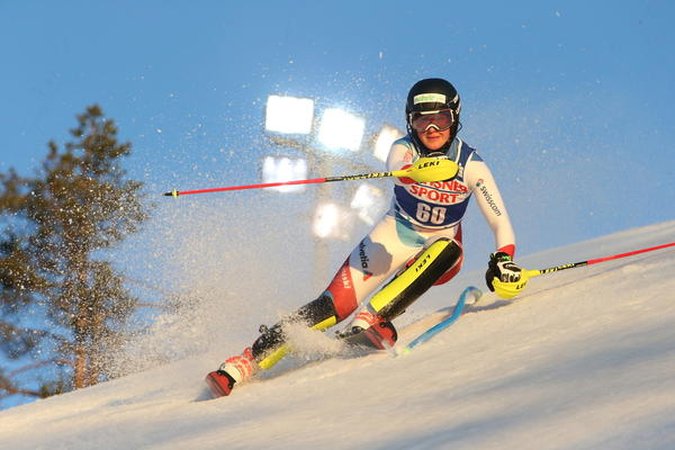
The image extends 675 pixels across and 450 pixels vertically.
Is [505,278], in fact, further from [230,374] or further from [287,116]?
[287,116]

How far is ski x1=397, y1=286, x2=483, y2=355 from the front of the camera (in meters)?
4.53

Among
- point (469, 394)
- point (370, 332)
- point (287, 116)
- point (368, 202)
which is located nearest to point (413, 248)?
point (370, 332)

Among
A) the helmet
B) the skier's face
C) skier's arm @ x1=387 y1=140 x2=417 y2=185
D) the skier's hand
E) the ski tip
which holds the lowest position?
the ski tip

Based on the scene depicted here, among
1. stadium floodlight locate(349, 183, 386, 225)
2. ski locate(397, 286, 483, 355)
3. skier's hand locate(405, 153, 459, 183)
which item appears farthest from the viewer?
stadium floodlight locate(349, 183, 386, 225)

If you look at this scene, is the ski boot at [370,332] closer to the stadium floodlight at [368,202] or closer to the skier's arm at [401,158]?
the skier's arm at [401,158]

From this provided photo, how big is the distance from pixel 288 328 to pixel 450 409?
1.94 meters

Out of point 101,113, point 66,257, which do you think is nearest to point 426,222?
point 66,257

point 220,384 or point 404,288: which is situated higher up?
point 404,288

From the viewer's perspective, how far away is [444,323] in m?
4.84

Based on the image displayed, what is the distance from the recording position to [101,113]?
2245 centimetres

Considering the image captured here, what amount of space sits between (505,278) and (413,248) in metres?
0.64

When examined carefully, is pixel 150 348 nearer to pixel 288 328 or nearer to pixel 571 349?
pixel 288 328

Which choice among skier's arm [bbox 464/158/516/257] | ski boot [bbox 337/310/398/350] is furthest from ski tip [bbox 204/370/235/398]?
skier's arm [bbox 464/158/516/257]

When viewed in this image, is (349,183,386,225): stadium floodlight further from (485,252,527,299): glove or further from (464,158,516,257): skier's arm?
(485,252,527,299): glove
